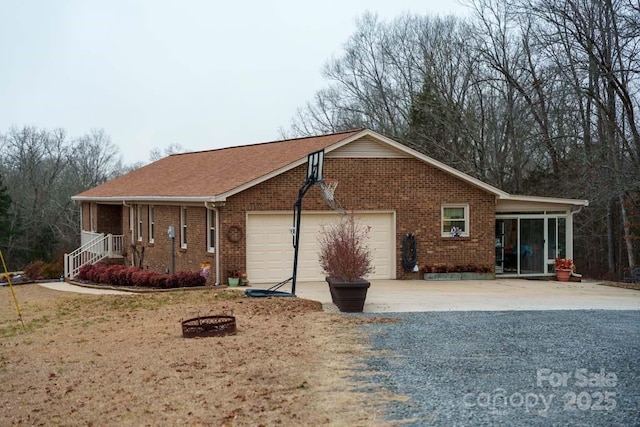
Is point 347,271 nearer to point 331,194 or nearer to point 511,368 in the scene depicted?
point 511,368

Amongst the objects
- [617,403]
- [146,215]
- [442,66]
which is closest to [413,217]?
[146,215]

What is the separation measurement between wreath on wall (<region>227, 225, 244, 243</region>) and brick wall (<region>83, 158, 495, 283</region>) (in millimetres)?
628

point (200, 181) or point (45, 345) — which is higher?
point (200, 181)

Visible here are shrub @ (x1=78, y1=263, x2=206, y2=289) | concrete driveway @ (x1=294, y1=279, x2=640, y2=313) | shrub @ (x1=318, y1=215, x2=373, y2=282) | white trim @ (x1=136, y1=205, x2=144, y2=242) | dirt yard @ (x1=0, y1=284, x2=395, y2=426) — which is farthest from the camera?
white trim @ (x1=136, y1=205, x2=144, y2=242)

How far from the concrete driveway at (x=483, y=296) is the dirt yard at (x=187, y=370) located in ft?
7.18

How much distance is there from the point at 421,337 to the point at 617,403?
14.9 ft

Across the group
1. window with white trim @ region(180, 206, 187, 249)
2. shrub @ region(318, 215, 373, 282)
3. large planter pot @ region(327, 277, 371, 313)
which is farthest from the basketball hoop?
large planter pot @ region(327, 277, 371, 313)

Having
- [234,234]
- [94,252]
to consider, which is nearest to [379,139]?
[234,234]

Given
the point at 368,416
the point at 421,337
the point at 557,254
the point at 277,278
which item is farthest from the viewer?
the point at 557,254

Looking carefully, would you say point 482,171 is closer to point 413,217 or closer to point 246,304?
point 413,217

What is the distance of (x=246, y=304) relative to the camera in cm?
1700

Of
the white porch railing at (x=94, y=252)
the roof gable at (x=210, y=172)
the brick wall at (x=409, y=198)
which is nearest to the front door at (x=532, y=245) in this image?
the brick wall at (x=409, y=198)

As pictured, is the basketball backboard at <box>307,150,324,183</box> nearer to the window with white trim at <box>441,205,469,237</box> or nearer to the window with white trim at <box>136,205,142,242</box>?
the window with white trim at <box>441,205,469,237</box>

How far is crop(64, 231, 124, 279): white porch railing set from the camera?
91.1 ft
